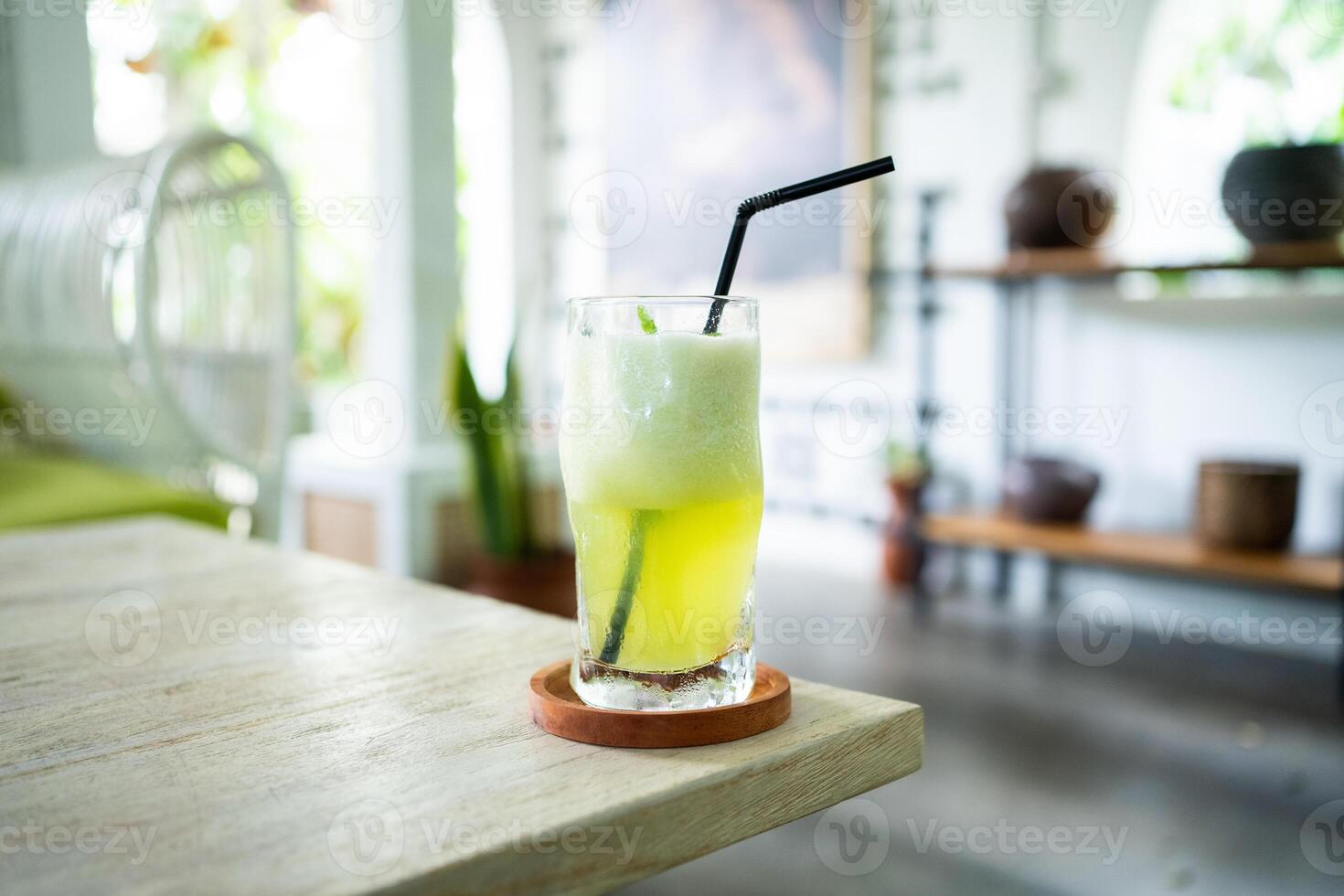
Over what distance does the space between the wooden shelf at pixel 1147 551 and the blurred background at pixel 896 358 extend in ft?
0.04

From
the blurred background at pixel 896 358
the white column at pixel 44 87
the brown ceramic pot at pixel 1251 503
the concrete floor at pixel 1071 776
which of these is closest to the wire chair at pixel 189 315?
the blurred background at pixel 896 358

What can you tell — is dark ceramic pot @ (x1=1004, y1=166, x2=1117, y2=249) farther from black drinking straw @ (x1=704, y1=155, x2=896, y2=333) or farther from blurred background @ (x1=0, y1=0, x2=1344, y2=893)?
black drinking straw @ (x1=704, y1=155, x2=896, y2=333)

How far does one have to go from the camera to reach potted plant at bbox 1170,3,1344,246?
2064mm

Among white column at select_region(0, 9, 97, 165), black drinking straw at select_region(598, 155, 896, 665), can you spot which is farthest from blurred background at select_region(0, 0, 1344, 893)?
black drinking straw at select_region(598, 155, 896, 665)

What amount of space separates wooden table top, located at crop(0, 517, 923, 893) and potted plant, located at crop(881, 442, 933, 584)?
2.29m

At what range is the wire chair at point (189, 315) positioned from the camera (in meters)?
1.63

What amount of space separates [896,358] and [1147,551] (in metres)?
1.04

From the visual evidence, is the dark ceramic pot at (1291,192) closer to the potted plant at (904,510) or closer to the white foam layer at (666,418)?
the potted plant at (904,510)

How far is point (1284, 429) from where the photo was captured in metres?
2.40

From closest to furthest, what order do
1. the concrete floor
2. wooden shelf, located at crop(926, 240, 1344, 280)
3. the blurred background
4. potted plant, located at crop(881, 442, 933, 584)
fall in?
the concrete floor → the blurred background → wooden shelf, located at crop(926, 240, 1344, 280) → potted plant, located at crop(881, 442, 933, 584)

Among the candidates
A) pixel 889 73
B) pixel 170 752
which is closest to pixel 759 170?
pixel 889 73

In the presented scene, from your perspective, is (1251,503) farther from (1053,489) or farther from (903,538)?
(903,538)

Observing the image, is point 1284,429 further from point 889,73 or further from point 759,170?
point 759,170

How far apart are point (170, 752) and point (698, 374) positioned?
28 centimetres
